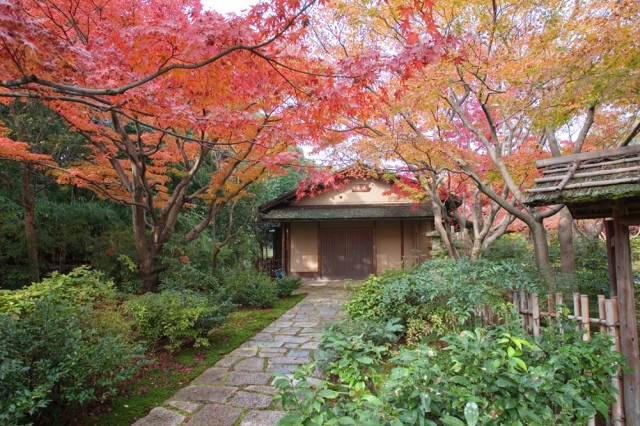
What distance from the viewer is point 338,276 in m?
15.5

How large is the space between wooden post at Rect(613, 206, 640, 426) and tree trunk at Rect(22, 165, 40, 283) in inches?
458

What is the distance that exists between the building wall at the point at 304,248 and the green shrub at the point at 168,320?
33.1ft

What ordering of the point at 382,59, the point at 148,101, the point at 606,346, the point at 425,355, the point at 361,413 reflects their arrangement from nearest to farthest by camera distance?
the point at 361,413, the point at 425,355, the point at 606,346, the point at 382,59, the point at 148,101

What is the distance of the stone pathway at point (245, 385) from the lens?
3498 mm

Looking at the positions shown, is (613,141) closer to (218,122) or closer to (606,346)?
(606,346)

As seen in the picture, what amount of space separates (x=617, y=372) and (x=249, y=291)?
7.66 m

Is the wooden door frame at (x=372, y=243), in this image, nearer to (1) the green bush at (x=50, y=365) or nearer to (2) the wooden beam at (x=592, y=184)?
(2) the wooden beam at (x=592, y=184)

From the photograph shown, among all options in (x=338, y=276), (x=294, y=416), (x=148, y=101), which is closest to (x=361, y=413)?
(x=294, y=416)

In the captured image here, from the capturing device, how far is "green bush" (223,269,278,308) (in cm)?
934

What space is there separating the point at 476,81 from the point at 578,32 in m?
1.61

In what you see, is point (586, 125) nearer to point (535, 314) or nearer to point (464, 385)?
point (535, 314)

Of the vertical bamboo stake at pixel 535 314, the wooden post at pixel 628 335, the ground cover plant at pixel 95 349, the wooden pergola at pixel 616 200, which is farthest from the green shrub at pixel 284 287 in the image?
the wooden post at pixel 628 335

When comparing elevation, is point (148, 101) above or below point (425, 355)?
above

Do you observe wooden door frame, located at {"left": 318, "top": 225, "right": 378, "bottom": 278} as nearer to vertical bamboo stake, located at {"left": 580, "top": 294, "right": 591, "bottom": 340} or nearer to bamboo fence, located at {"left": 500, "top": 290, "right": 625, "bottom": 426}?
bamboo fence, located at {"left": 500, "top": 290, "right": 625, "bottom": 426}
